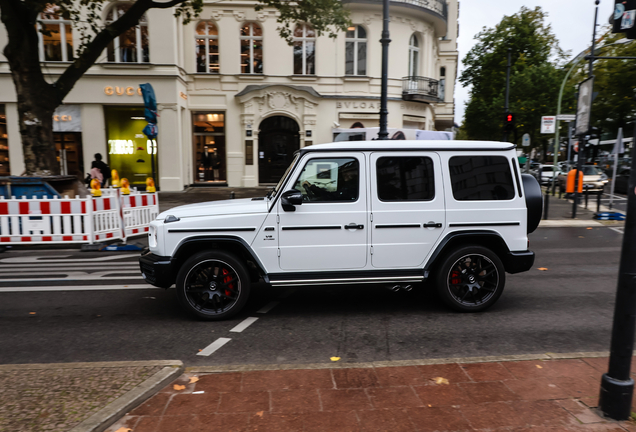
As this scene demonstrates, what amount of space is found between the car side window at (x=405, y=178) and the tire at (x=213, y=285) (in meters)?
1.86

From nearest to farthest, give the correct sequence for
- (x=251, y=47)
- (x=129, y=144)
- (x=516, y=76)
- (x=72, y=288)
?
(x=72, y=288)
(x=129, y=144)
(x=251, y=47)
(x=516, y=76)

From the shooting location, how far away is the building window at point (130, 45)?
2108cm

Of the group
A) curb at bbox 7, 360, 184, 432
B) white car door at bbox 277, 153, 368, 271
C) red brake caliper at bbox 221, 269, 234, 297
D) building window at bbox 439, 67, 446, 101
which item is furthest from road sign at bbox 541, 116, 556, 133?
building window at bbox 439, 67, 446, 101

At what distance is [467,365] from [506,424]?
2.87ft

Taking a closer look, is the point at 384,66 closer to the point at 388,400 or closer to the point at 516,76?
the point at 388,400

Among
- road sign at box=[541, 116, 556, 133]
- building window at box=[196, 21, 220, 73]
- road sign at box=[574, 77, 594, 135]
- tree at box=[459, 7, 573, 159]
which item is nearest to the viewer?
road sign at box=[574, 77, 594, 135]

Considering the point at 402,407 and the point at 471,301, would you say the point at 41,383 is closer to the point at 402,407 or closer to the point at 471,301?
the point at 402,407

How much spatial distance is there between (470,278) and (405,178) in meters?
1.44

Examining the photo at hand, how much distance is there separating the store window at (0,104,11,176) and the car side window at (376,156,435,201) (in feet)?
74.9

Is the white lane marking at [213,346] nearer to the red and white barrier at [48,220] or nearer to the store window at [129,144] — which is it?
the red and white barrier at [48,220]

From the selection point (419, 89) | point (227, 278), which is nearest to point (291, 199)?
point (227, 278)

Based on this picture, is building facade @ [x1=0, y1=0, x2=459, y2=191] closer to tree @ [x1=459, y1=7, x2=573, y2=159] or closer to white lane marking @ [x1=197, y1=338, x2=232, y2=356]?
tree @ [x1=459, y1=7, x2=573, y2=159]

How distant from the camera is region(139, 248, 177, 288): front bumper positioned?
5020 mm

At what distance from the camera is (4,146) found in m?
21.9
